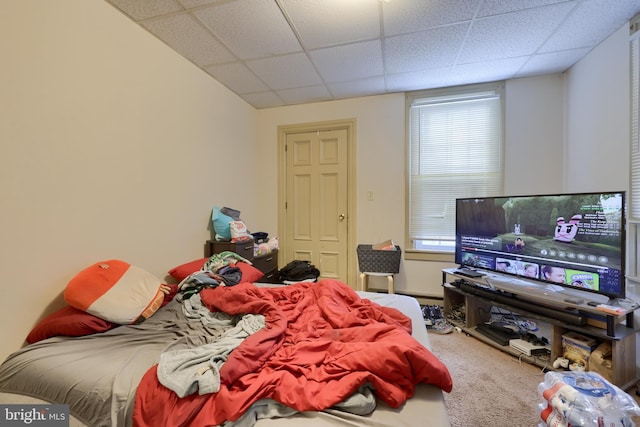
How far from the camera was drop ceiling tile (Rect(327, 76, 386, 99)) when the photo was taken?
2889 mm

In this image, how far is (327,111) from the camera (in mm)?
3414

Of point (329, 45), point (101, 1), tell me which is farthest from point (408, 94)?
point (101, 1)

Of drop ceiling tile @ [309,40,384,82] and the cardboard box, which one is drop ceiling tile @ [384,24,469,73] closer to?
drop ceiling tile @ [309,40,384,82]

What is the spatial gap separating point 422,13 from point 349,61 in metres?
0.77

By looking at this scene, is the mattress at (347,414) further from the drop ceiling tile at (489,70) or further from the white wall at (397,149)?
the drop ceiling tile at (489,70)

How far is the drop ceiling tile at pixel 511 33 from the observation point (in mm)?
1874

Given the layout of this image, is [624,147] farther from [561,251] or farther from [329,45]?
[329,45]

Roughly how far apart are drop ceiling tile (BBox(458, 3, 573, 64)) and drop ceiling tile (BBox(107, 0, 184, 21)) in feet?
7.30

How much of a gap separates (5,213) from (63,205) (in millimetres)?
244

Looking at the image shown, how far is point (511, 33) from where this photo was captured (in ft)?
6.77

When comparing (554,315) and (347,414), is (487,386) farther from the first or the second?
(347,414)

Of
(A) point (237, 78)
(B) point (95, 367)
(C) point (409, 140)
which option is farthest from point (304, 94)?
(B) point (95, 367)

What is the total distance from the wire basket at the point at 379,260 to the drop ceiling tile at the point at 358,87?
6.27 feet

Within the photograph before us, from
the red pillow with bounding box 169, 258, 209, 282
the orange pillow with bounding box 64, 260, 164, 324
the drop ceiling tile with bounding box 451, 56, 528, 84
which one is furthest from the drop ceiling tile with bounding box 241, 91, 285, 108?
the orange pillow with bounding box 64, 260, 164, 324
